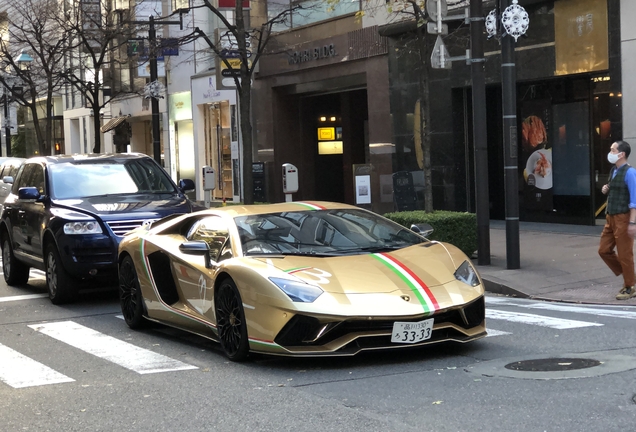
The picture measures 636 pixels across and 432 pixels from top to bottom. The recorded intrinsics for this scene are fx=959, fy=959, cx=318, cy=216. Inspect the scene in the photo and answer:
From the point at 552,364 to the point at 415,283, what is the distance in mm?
1181

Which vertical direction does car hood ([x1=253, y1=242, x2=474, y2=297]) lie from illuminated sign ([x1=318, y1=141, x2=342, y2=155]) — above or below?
below

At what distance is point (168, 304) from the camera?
9016 mm

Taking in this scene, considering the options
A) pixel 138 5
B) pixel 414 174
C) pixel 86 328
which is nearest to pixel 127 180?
pixel 86 328

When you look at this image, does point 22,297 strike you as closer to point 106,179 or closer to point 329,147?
point 106,179

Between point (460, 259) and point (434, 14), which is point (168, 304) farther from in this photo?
point (434, 14)

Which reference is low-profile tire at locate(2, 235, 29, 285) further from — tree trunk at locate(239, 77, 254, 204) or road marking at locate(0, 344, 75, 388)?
tree trunk at locate(239, 77, 254, 204)

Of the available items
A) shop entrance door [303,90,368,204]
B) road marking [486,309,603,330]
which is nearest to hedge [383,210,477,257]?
road marking [486,309,603,330]

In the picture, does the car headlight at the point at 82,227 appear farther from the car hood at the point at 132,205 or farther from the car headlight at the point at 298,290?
the car headlight at the point at 298,290

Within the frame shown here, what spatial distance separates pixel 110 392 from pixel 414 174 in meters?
17.1

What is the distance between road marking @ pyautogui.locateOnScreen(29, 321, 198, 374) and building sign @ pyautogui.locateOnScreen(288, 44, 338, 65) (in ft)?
55.1

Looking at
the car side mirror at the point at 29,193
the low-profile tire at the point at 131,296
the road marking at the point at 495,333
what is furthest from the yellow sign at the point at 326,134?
the road marking at the point at 495,333

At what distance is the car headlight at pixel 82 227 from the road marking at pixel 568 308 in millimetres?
4851

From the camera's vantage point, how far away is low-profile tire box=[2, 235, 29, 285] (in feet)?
46.9

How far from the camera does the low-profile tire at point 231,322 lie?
24.7 feet
